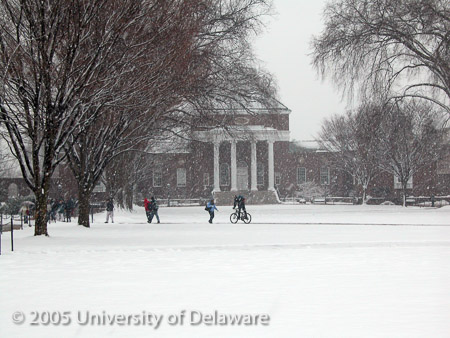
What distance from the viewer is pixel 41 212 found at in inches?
827

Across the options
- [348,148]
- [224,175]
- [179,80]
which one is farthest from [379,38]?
[224,175]

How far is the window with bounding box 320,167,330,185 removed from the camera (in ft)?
269

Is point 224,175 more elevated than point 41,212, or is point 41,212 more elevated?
point 224,175

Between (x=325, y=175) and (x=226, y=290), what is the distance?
72.9 metres

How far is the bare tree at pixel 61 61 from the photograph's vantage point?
1962cm

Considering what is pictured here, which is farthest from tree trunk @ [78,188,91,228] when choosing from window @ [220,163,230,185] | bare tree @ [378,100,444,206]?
window @ [220,163,230,185]

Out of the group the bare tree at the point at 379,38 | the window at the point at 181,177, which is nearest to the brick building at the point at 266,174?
the window at the point at 181,177

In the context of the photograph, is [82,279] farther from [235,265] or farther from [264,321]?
[264,321]

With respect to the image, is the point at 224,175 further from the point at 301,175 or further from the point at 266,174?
the point at 301,175

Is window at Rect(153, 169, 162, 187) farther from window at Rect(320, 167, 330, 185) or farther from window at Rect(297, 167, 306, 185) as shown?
window at Rect(320, 167, 330, 185)

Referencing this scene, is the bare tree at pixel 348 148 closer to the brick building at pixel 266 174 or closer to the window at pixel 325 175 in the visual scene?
the brick building at pixel 266 174

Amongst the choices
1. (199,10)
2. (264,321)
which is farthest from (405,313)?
(199,10)

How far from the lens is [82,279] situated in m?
11.8

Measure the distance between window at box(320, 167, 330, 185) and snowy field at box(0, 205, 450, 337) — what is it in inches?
2502
